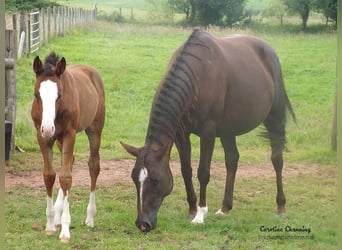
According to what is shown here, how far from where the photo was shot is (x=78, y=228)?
16.1 feet

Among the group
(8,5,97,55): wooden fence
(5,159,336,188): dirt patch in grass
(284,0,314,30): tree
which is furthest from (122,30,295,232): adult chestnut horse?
(8,5,97,55): wooden fence

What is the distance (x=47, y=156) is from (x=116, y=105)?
1089mm

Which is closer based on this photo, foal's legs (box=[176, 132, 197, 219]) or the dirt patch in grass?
foal's legs (box=[176, 132, 197, 219])

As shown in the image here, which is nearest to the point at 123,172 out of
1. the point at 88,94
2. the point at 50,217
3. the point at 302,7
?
the point at 88,94

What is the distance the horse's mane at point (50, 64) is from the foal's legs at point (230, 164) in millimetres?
1620

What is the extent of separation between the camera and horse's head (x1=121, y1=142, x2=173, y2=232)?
A: 470cm

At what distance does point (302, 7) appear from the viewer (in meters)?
5.31

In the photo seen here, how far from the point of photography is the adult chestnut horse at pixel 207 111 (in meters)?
4.75

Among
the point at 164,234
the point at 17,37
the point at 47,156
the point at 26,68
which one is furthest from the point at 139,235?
the point at 17,37

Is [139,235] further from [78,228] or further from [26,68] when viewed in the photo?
[26,68]

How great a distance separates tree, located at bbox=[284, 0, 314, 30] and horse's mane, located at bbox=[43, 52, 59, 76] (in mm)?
1974

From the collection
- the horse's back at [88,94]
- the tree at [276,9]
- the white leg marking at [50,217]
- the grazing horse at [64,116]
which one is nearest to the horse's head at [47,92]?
the grazing horse at [64,116]

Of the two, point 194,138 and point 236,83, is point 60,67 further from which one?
point 194,138

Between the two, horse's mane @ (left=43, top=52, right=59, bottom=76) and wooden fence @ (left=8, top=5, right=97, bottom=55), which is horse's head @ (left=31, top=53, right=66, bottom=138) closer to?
horse's mane @ (left=43, top=52, right=59, bottom=76)
